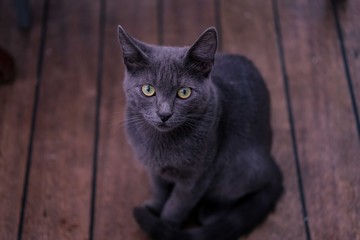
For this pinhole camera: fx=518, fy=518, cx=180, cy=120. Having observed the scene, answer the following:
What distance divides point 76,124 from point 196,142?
61 centimetres

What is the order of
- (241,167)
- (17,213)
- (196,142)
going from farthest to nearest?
(17,213) < (241,167) < (196,142)

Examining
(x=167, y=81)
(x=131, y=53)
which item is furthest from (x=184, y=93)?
(x=131, y=53)

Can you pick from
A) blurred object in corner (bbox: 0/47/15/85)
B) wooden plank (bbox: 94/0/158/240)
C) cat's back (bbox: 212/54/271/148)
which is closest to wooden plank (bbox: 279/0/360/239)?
cat's back (bbox: 212/54/271/148)

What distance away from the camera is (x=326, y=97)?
1.95 meters

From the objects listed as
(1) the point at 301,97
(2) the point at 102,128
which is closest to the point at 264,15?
(1) the point at 301,97

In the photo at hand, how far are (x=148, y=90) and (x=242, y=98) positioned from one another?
0.35 meters

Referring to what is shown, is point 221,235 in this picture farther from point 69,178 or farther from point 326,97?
point 326,97

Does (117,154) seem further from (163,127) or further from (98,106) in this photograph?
(163,127)

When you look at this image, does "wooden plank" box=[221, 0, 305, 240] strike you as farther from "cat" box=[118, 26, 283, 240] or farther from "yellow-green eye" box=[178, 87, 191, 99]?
"yellow-green eye" box=[178, 87, 191, 99]

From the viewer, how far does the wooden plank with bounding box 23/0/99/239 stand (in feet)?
5.61

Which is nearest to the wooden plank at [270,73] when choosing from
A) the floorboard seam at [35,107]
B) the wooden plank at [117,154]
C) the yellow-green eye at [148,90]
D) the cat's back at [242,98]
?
the cat's back at [242,98]

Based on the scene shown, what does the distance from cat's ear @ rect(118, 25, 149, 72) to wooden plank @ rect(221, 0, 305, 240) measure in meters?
0.68

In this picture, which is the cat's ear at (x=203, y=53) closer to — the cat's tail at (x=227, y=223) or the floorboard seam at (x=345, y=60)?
the cat's tail at (x=227, y=223)

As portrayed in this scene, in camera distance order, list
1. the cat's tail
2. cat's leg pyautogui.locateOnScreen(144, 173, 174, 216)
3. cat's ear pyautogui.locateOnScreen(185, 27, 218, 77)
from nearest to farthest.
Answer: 1. cat's ear pyautogui.locateOnScreen(185, 27, 218, 77)
2. the cat's tail
3. cat's leg pyautogui.locateOnScreen(144, 173, 174, 216)
